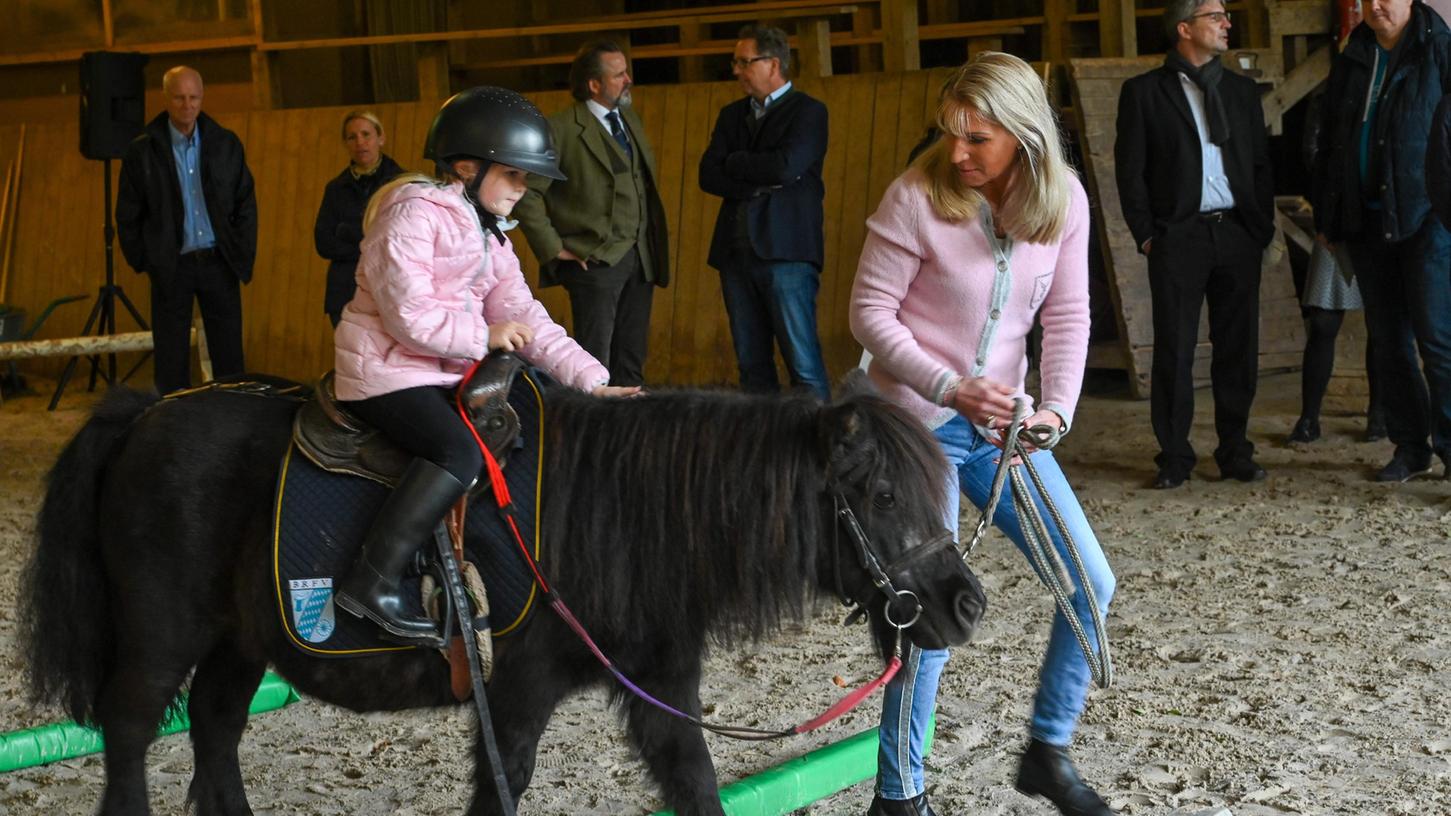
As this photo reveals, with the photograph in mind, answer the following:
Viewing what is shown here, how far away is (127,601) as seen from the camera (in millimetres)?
2967

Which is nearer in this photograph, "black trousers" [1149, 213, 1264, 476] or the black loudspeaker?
"black trousers" [1149, 213, 1264, 476]

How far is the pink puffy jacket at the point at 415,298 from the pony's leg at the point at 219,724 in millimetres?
760

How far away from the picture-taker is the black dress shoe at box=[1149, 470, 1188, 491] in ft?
21.9

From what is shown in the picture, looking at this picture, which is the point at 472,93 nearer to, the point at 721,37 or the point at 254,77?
the point at 254,77

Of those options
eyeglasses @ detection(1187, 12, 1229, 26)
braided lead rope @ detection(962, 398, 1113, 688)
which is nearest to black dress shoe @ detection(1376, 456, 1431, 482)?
eyeglasses @ detection(1187, 12, 1229, 26)

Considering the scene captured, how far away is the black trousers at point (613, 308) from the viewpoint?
7105mm

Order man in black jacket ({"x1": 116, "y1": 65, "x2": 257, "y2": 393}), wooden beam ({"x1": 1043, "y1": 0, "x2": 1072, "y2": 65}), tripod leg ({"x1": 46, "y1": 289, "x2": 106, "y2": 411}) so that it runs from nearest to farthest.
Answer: man in black jacket ({"x1": 116, "y1": 65, "x2": 257, "y2": 393}) < wooden beam ({"x1": 1043, "y1": 0, "x2": 1072, "y2": 65}) < tripod leg ({"x1": 46, "y1": 289, "x2": 106, "y2": 411})

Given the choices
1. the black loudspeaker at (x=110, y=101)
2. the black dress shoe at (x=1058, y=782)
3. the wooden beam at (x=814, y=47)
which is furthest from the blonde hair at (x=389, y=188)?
the black loudspeaker at (x=110, y=101)

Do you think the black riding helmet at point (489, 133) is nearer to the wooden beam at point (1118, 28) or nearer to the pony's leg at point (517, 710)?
the pony's leg at point (517, 710)

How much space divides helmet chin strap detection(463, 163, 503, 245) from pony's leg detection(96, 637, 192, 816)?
3.46 feet

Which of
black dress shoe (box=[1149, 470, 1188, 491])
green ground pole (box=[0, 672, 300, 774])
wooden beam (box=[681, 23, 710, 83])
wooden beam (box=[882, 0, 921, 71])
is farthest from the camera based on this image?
wooden beam (box=[681, 23, 710, 83])

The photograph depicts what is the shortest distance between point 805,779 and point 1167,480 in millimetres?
3803

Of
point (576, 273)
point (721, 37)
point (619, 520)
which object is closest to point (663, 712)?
point (619, 520)

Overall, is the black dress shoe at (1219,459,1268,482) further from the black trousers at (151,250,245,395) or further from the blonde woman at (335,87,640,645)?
the black trousers at (151,250,245,395)
